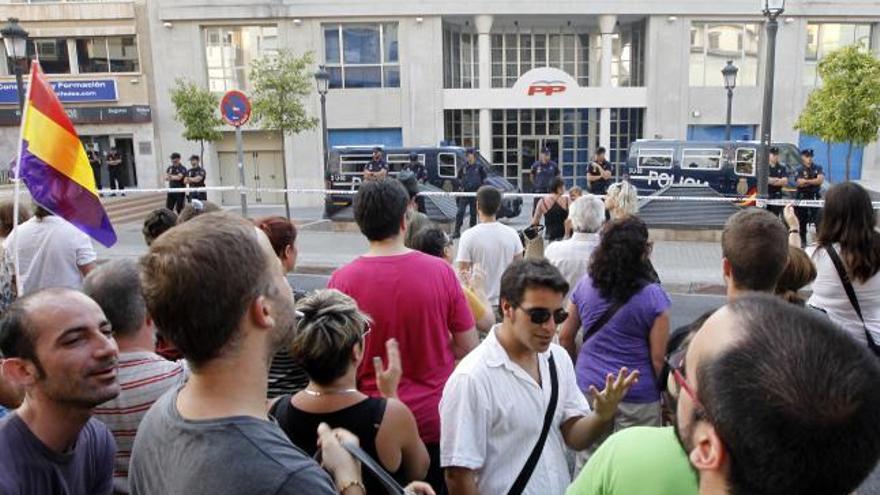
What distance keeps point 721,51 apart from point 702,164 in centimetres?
1191

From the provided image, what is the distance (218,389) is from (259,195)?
26.1 meters

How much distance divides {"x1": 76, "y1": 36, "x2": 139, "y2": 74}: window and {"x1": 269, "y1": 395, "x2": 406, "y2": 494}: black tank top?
28.1 m

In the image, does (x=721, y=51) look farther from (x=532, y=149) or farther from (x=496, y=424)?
(x=496, y=424)

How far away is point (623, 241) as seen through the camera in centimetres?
350

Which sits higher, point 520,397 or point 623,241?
point 623,241

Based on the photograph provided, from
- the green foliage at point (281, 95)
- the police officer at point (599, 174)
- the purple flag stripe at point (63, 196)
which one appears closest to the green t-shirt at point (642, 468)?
the purple flag stripe at point (63, 196)

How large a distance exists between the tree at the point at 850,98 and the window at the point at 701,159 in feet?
10.2

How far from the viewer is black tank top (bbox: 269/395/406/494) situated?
2.22m

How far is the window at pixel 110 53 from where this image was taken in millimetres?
26672

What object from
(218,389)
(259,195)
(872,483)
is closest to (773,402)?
(218,389)

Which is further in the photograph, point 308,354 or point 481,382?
point 481,382

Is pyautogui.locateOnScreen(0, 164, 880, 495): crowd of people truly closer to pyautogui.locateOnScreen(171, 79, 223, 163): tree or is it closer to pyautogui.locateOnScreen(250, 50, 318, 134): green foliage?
pyautogui.locateOnScreen(250, 50, 318, 134): green foliage

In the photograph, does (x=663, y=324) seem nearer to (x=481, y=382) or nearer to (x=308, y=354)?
(x=481, y=382)

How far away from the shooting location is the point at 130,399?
94.0 inches
